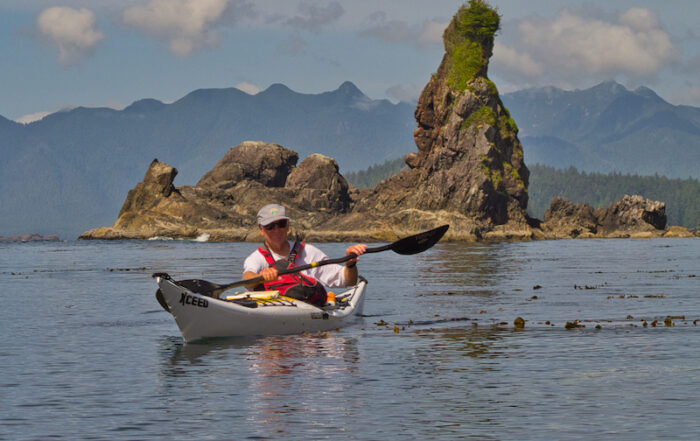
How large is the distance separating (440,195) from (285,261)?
13713 centimetres

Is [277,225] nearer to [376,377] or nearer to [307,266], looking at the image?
[307,266]

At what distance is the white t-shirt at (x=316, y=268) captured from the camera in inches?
726

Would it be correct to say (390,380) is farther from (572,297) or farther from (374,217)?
(374,217)

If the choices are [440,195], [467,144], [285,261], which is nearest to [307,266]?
[285,261]

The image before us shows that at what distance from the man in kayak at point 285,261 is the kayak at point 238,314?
1.32 ft

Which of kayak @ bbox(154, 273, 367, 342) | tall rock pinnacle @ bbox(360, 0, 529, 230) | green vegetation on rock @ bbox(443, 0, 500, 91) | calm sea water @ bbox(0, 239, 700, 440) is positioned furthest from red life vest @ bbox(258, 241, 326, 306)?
green vegetation on rock @ bbox(443, 0, 500, 91)

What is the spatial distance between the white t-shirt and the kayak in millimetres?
960

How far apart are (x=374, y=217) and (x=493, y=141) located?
83.6ft

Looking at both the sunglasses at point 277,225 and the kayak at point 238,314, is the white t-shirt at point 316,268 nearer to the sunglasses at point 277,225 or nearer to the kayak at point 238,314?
the sunglasses at point 277,225

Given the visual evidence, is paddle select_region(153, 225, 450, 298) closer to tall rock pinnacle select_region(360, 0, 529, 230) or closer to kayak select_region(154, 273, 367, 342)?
kayak select_region(154, 273, 367, 342)

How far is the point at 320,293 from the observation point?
808 inches

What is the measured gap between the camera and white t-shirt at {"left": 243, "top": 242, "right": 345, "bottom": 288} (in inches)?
726

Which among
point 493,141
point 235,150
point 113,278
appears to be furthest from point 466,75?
point 113,278

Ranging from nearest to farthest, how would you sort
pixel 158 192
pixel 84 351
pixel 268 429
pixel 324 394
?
1. pixel 268 429
2. pixel 324 394
3. pixel 84 351
4. pixel 158 192
